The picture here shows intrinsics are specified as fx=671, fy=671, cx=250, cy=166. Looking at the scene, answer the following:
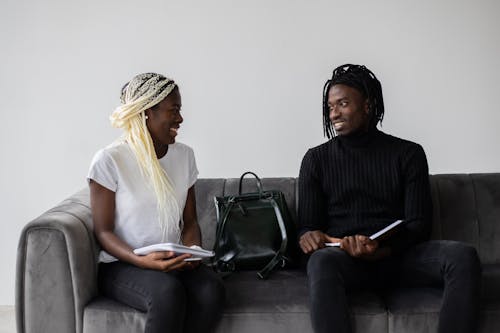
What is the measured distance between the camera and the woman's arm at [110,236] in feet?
7.19

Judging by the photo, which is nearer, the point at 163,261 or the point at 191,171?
the point at 163,261

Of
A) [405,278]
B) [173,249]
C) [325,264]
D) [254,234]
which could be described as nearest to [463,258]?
[405,278]

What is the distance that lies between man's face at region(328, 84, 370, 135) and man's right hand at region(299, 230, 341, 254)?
1.35ft

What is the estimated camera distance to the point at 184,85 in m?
3.32

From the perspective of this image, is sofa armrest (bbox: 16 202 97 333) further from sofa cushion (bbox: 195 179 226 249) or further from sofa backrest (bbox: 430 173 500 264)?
sofa backrest (bbox: 430 173 500 264)

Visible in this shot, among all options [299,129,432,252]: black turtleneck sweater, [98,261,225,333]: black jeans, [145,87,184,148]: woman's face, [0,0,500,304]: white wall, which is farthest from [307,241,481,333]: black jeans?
[0,0,500,304]: white wall

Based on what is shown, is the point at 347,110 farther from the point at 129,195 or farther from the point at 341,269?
the point at 129,195

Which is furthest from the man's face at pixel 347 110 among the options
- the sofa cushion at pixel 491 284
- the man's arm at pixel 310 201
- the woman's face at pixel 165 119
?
the sofa cushion at pixel 491 284

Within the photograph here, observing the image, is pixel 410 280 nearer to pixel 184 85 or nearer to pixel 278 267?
pixel 278 267

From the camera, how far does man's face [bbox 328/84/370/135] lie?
2566 mm

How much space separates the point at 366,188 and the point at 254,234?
48 cm

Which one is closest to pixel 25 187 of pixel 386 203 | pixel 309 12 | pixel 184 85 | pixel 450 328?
pixel 184 85

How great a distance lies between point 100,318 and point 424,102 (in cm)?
187

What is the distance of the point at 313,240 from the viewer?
8.01 ft
